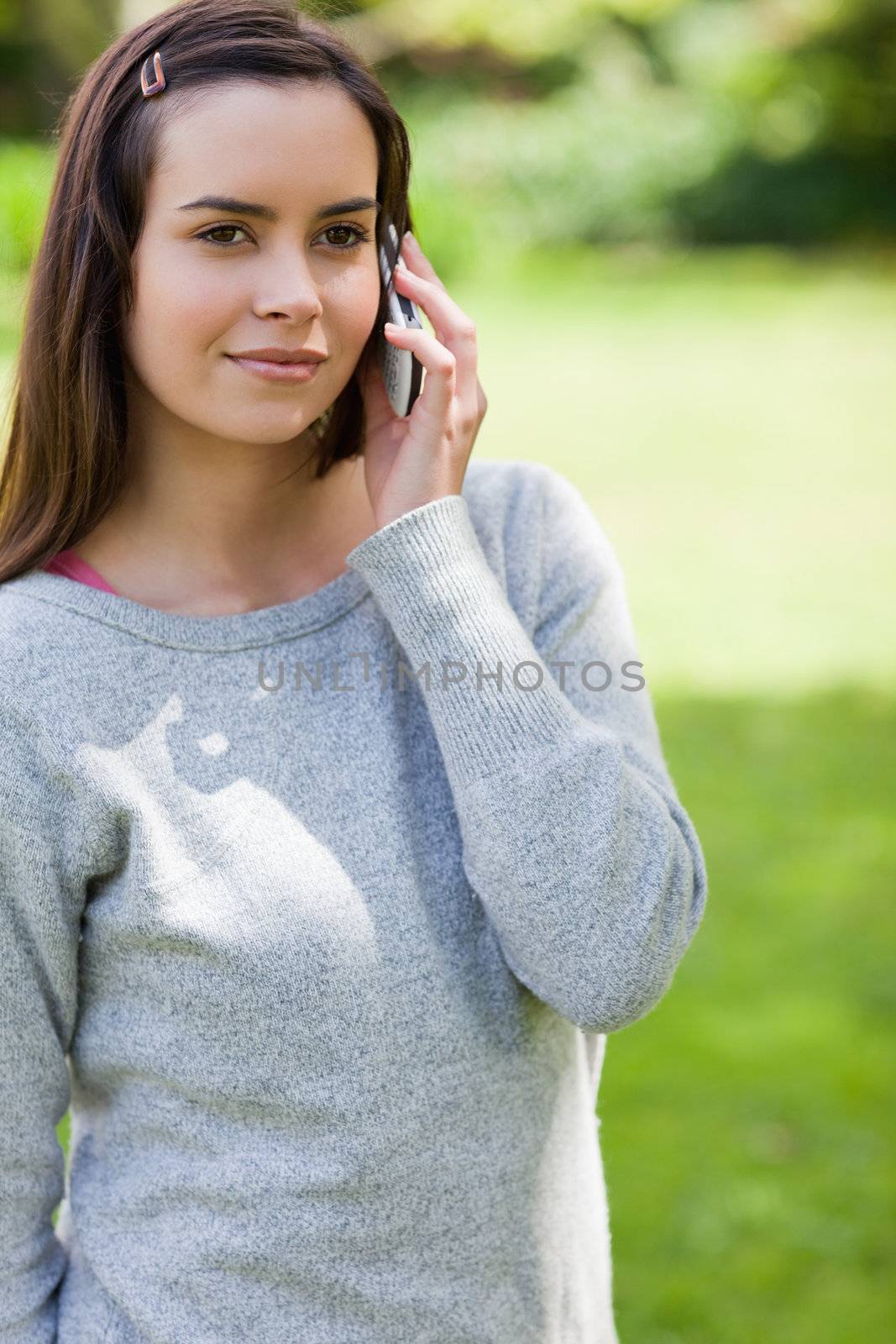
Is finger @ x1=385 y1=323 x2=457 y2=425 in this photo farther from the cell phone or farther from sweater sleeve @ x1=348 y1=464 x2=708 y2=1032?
sweater sleeve @ x1=348 y1=464 x2=708 y2=1032

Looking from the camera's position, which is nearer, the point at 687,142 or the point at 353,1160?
the point at 353,1160

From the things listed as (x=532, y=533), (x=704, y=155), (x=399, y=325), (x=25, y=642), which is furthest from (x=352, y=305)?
(x=704, y=155)

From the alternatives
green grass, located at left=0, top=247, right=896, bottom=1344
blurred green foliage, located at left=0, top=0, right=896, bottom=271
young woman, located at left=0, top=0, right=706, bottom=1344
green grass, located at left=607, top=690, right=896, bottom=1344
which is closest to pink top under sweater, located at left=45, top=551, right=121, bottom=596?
young woman, located at left=0, top=0, right=706, bottom=1344

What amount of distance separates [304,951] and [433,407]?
1.94 ft

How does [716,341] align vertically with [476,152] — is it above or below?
below

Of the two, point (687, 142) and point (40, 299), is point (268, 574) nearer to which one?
point (40, 299)

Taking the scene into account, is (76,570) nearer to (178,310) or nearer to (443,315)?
(178,310)

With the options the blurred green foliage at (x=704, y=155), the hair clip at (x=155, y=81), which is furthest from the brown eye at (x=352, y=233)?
Answer: the blurred green foliage at (x=704, y=155)

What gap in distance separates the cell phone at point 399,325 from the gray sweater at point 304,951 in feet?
0.46

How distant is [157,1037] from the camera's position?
4.66ft

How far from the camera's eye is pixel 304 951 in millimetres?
1408

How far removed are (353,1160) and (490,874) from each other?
0.32m

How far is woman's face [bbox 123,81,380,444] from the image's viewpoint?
1371 mm

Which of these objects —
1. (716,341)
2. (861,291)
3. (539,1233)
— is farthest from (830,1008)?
(861,291)
